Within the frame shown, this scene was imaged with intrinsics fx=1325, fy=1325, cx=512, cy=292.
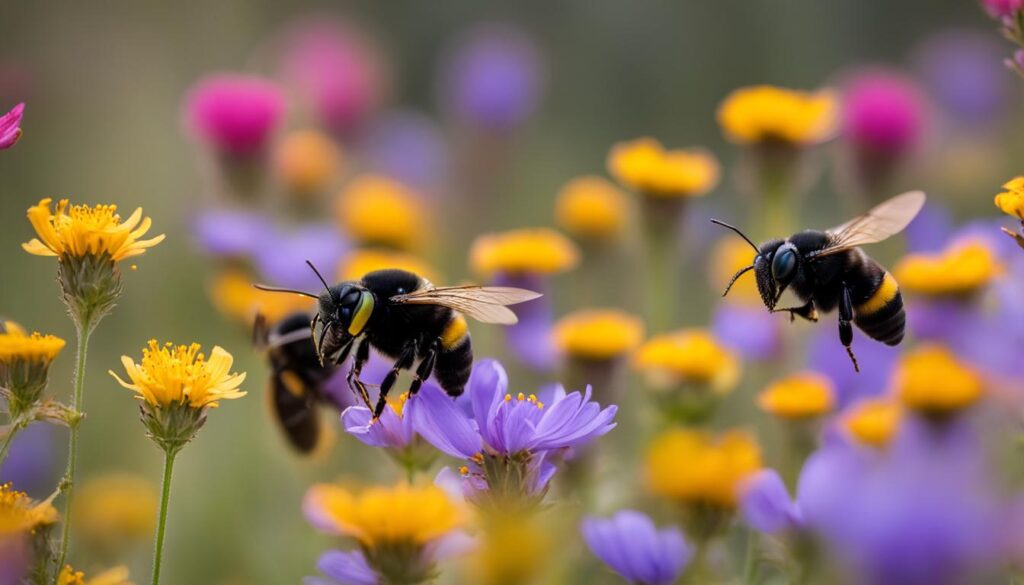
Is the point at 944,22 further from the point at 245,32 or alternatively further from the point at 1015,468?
the point at 1015,468

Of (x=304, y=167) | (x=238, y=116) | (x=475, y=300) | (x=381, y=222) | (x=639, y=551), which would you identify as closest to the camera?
(x=639, y=551)

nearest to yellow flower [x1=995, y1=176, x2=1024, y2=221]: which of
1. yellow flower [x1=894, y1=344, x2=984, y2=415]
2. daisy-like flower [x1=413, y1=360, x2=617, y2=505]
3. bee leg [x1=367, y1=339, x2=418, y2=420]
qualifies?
yellow flower [x1=894, y1=344, x2=984, y2=415]

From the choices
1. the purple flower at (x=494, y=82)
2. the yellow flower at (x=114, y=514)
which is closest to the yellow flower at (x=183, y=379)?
the yellow flower at (x=114, y=514)

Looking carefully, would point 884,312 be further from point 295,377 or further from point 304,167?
point 304,167

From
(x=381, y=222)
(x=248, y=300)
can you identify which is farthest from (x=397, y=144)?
(x=248, y=300)

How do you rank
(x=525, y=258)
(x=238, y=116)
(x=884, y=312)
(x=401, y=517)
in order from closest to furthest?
(x=401, y=517), (x=884, y=312), (x=525, y=258), (x=238, y=116)

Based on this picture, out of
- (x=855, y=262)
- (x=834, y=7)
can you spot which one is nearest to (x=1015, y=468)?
(x=855, y=262)
